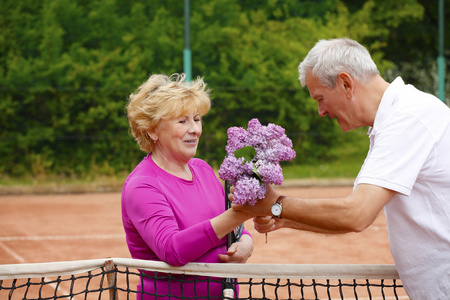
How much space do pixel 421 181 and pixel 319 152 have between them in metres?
14.1

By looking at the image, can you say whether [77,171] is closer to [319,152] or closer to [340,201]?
[319,152]

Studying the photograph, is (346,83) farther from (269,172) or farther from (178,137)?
(178,137)

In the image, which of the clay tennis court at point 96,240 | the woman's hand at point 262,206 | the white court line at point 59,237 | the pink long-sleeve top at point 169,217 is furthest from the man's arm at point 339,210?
the white court line at point 59,237

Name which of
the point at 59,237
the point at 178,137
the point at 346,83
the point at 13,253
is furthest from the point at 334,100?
the point at 59,237

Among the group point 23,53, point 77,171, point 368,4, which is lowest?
point 77,171

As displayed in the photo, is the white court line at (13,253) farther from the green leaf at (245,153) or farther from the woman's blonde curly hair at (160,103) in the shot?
the green leaf at (245,153)

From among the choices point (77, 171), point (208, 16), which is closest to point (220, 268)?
point (77, 171)

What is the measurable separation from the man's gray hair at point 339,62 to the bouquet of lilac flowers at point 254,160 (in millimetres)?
319

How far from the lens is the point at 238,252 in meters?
2.92

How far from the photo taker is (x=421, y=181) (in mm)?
2359

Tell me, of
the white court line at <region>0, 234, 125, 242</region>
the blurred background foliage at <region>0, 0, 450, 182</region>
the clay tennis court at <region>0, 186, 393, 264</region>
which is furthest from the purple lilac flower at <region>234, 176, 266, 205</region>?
the blurred background foliage at <region>0, 0, 450, 182</region>

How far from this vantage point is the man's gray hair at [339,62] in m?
2.55

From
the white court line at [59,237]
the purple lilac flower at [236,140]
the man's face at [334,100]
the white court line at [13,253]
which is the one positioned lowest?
the white court line at [59,237]

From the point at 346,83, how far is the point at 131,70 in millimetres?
14136
